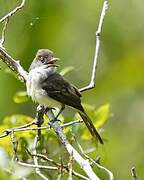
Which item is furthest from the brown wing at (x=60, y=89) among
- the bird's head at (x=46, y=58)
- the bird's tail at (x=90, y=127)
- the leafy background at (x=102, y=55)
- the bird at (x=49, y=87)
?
the leafy background at (x=102, y=55)

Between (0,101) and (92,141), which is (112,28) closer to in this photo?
(0,101)

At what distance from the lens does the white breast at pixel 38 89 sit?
5.29m

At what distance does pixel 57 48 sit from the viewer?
7.64 meters

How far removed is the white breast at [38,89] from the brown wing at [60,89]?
52 mm

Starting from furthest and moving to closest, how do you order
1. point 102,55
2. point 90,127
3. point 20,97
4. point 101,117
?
1. point 102,55
2. point 20,97
3. point 101,117
4. point 90,127

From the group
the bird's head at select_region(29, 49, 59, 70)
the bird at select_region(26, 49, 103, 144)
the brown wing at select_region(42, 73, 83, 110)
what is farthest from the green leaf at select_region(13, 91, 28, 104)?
the bird's head at select_region(29, 49, 59, 70)

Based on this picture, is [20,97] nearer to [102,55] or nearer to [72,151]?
[72,151]

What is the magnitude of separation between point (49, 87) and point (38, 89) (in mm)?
157

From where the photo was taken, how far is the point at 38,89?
550 cm

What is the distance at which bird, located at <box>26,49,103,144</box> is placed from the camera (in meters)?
5.34

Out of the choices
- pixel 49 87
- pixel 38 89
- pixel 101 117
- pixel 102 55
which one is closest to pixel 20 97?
pixel 38 89

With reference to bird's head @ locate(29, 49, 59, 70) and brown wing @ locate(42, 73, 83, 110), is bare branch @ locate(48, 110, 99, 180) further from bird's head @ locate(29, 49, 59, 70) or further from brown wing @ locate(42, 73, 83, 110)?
bird's head @ locate(29, 49, 59, 70)

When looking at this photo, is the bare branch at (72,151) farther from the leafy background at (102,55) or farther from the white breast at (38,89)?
the leafy background at (102,55)

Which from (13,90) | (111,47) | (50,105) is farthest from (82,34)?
(50,105)
